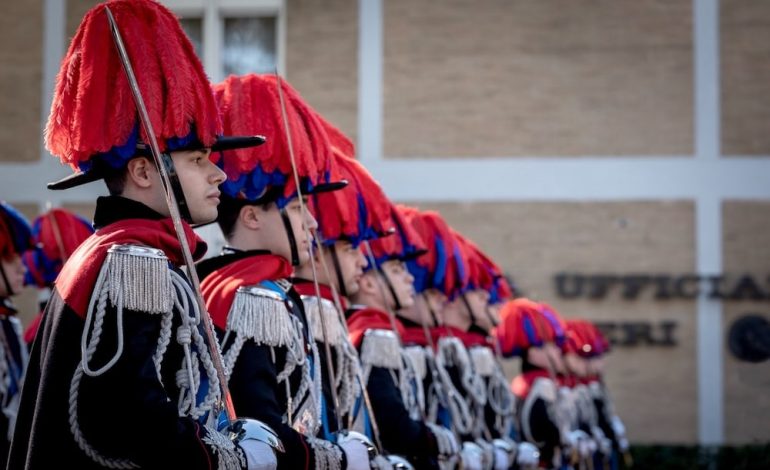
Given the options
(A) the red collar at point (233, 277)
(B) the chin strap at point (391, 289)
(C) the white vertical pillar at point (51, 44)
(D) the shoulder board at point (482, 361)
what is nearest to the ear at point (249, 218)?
(A) the red collar at point (233, 277)

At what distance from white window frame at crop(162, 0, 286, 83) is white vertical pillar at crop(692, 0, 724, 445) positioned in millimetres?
6155

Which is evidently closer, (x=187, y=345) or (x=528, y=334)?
(x=187, y=345)

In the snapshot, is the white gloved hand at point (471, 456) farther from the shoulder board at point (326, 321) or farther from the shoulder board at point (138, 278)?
the shoulder board at point (138, 278)

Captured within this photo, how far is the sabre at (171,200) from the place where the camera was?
11.7ft

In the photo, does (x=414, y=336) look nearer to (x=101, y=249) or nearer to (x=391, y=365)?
(x=391, y=365)

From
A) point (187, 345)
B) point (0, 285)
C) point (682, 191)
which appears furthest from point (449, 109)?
point (187, 345)

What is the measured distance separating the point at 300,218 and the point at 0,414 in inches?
110

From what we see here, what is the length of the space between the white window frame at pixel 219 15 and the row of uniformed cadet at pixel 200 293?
13.2m

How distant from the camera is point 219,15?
787 inches

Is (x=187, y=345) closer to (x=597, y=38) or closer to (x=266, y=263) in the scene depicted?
(x=266, y=263)

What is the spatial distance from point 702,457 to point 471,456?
10.7 meters

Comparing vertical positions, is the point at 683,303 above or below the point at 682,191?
below

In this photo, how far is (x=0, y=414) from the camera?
706 centimetres

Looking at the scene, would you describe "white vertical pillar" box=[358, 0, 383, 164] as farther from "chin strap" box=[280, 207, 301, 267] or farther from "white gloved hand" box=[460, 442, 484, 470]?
"chin strap" box=[280, 207, 301, 267]
